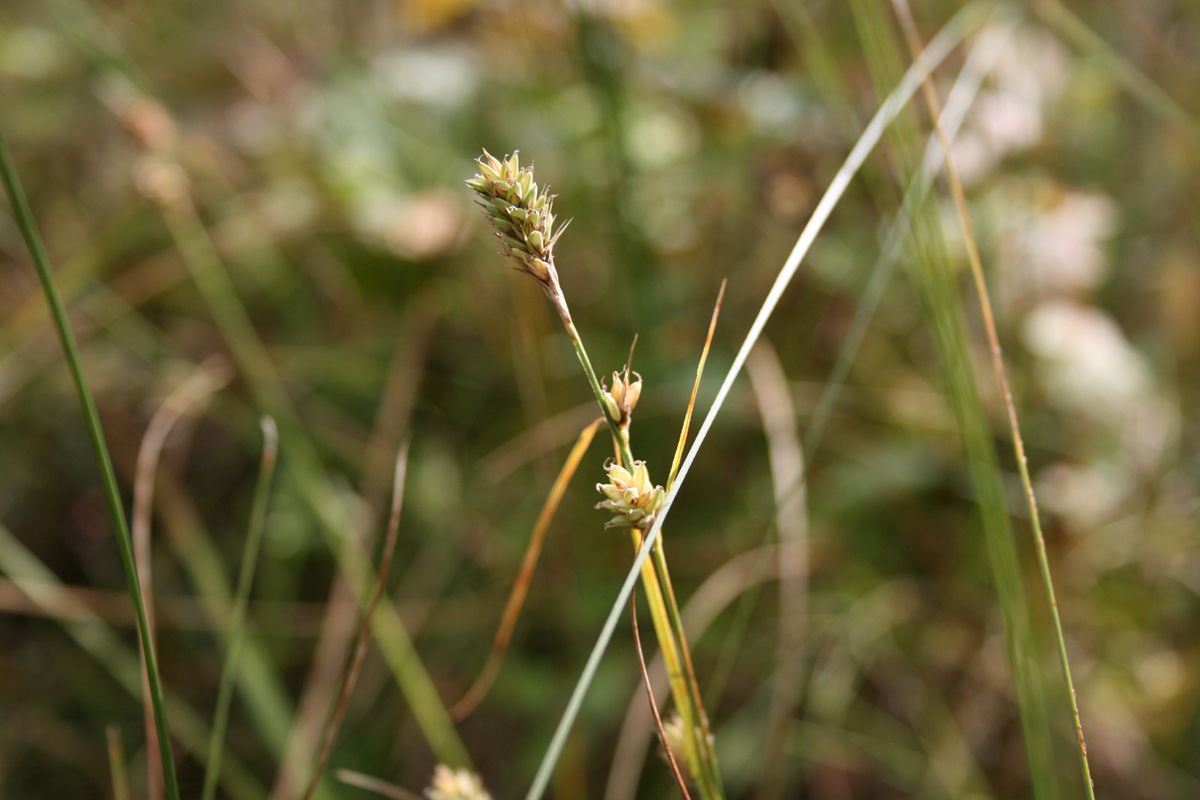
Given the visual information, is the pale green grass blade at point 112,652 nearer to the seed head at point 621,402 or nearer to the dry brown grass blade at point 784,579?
the dry brown grass blade at point 784,579

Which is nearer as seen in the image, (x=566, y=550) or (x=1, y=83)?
(x=566, y=550)

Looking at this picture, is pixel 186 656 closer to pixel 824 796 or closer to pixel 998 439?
pixel 824 796

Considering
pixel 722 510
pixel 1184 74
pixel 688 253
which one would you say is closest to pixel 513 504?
pixel 722 510

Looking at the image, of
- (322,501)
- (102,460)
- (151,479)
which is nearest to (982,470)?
(102,460)

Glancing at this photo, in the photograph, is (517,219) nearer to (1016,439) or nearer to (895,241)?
(1016,439)

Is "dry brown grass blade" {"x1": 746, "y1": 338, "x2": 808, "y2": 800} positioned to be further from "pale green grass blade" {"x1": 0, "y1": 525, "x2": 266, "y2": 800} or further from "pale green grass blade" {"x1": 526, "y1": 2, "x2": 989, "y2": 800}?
"pale green grass blade" {"x1": 0, "y1": 525, "x2": 266, "y2": 800}

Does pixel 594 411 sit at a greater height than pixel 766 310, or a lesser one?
greater
